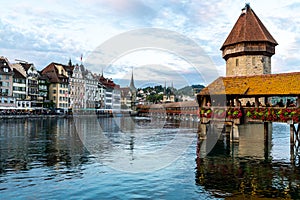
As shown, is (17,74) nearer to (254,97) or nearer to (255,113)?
(254,97)

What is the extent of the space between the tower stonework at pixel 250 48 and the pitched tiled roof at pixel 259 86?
24730mm

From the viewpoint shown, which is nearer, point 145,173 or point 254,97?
point 145,173

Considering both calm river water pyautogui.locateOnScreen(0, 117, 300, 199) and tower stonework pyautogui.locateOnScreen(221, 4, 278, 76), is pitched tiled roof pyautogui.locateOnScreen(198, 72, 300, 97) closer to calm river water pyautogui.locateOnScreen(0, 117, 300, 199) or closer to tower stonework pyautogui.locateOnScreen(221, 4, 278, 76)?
calm river water pyautogui.locateOnScreen(0, 117, 300, 199)

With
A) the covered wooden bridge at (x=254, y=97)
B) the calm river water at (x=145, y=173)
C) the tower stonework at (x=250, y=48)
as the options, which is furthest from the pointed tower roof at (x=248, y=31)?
the calm river water at (x=145, y=173)

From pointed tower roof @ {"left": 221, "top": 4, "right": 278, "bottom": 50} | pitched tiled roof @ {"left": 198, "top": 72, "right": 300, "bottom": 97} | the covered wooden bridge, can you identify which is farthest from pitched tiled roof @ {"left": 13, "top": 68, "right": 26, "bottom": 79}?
pitched tiled roof @ {"left": 198, "top": 72, "right": 300, "bottom": 97}

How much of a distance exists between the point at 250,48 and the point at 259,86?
90.5ft

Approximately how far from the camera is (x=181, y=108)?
318ft

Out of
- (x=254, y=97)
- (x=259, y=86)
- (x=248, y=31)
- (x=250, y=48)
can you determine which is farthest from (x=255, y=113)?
(x=248, y=31)

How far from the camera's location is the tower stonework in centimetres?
5069

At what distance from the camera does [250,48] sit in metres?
50.8

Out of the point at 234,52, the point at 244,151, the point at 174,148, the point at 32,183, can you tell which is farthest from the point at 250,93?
the point at 234,52

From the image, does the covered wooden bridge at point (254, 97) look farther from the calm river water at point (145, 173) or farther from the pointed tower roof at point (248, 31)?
the pointed tower roof at point (248, 31)

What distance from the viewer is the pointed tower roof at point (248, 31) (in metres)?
50.9

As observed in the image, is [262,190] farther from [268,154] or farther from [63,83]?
[63,83]
